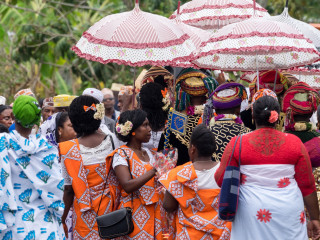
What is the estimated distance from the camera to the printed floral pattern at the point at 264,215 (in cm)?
471

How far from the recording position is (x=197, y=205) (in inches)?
206

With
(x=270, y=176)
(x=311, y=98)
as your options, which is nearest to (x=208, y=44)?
(x=311, y=98)

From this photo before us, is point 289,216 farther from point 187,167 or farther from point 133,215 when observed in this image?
point 133,215

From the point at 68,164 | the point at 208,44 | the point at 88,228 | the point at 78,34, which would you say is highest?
the point at 208,44

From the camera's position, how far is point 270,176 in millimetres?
4723

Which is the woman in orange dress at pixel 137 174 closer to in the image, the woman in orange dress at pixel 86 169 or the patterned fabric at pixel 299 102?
the woman in orange dress at pixel 86 169

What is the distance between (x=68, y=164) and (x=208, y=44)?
1.82 metres

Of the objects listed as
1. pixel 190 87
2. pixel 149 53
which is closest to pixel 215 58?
pixel 190 87

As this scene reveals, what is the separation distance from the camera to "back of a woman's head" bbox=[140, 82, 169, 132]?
6254 mm

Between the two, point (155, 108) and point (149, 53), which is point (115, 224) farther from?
Result: point (149, 53)

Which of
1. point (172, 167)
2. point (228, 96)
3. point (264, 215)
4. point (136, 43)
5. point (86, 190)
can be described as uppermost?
point (136, 43)

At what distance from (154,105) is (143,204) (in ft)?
3.38

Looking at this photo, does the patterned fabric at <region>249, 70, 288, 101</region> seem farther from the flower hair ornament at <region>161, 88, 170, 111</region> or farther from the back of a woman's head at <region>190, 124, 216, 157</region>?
the back of a woman's head at <region>190, 124, 216, 157</region>

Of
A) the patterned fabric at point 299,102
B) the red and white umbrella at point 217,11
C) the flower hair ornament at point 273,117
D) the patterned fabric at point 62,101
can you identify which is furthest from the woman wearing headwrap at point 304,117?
the patterned fabric at point 62,101
